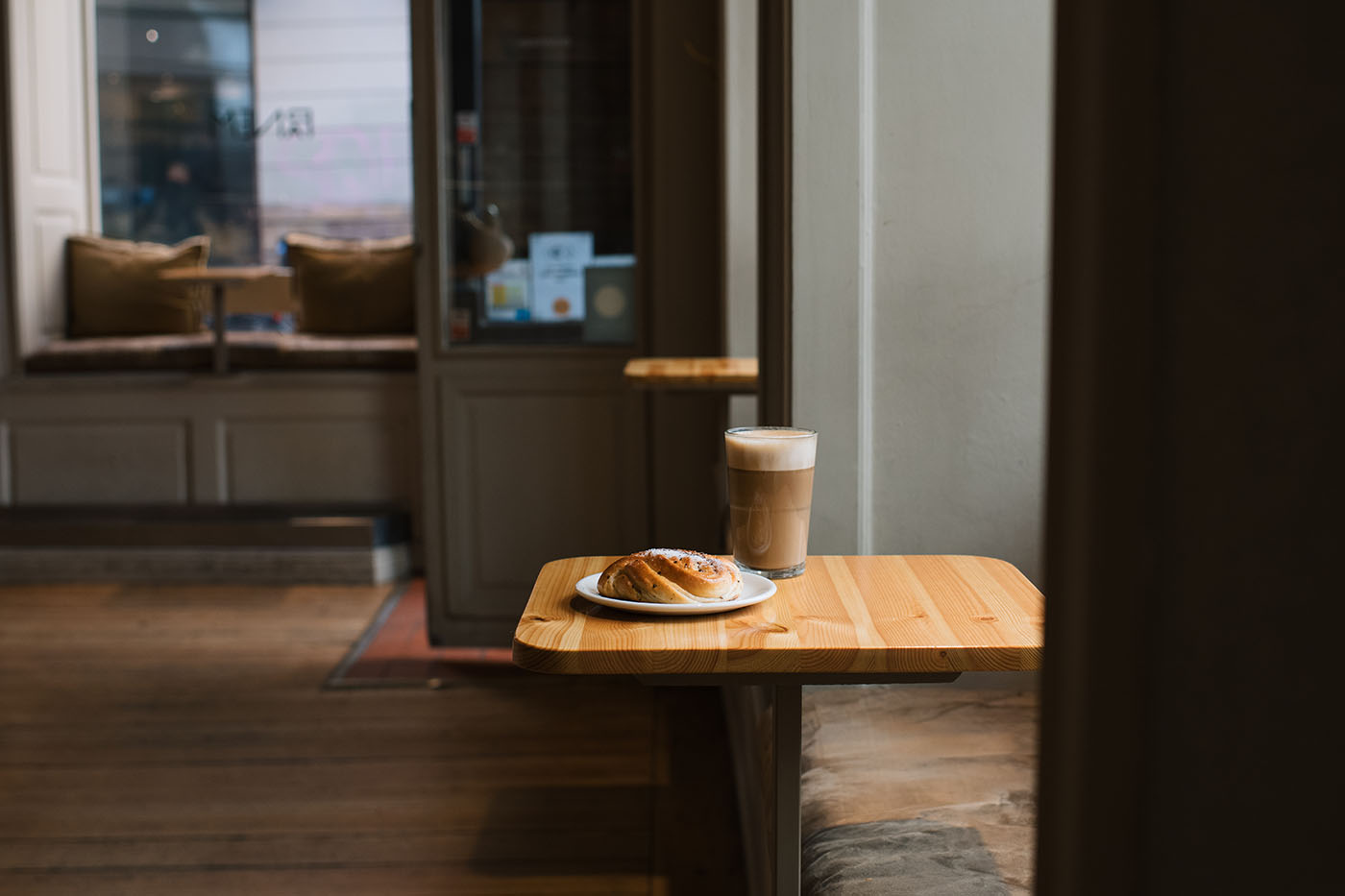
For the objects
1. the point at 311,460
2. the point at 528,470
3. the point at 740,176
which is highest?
the point at 740,176

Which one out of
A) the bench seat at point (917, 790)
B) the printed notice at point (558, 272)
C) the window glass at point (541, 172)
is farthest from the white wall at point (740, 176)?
the bench seat at point (917, 790)

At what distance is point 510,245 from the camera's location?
139 inches

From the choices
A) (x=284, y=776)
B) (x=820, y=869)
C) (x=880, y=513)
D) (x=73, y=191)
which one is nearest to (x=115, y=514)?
(x=73, y=191)

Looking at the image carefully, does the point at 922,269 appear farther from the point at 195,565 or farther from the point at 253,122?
the point at 253,122

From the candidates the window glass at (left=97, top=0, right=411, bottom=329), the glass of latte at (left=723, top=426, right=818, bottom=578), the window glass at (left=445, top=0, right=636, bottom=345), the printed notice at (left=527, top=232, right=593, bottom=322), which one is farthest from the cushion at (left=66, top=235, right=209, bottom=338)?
the glass of latte at (left=723, top=426, right=818, bottom=578)

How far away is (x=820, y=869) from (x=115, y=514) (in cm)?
393

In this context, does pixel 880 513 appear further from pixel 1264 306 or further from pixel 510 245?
pixel 510 245

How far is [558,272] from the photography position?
11.6 feet

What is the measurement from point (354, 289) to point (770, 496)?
13.8 ft

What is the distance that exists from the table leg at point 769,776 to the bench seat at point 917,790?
0.23ft

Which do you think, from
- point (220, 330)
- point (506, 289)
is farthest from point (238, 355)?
point (506, 289)

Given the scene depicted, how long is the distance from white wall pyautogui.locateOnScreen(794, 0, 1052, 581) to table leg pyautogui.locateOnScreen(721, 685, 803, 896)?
0.35m

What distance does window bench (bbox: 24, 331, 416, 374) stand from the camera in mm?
4684

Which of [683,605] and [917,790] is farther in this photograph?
[917,790]
